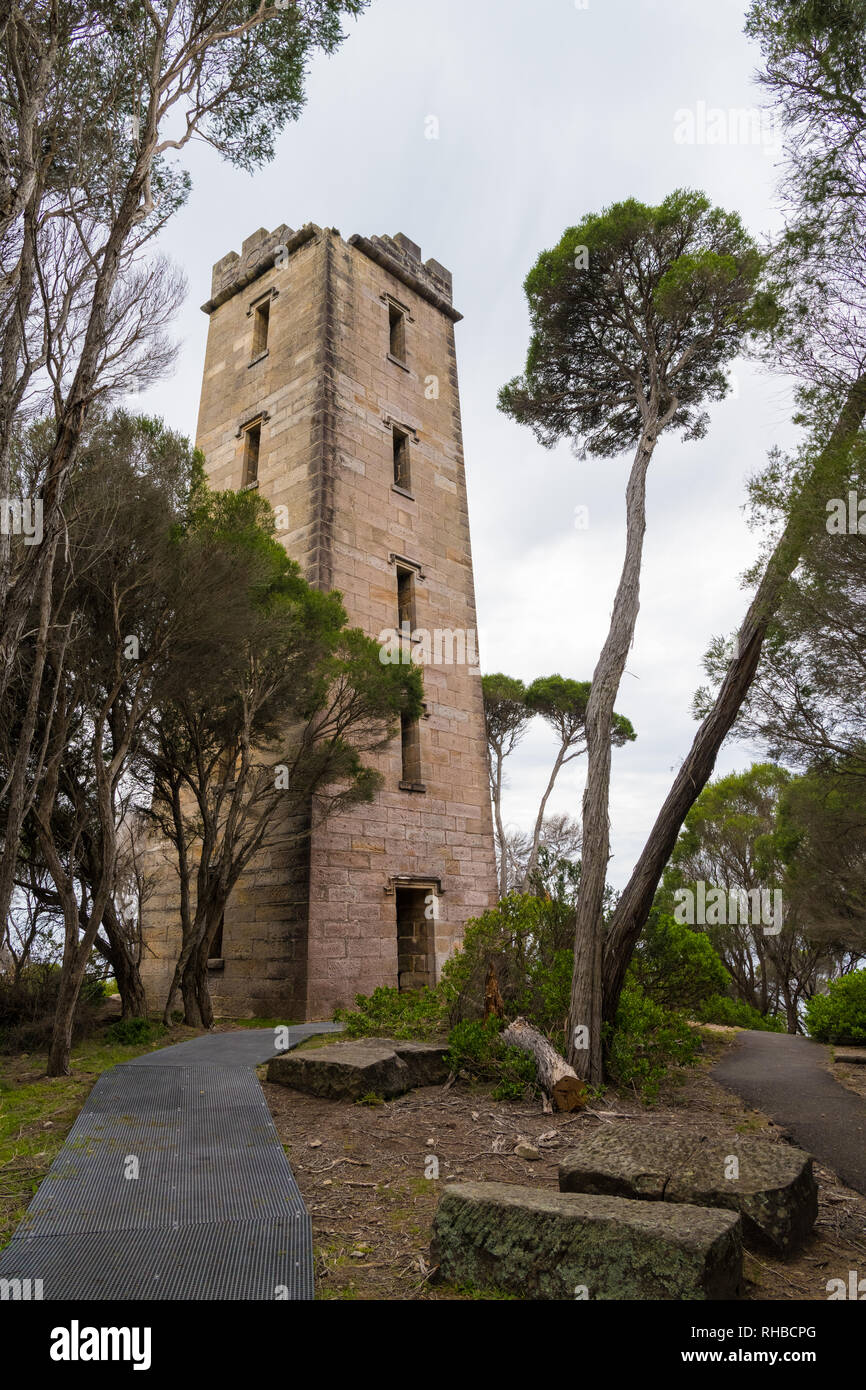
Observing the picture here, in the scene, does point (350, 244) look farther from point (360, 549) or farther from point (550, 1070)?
point (550, 1070)

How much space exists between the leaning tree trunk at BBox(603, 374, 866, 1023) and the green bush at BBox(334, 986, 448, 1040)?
6.82ft

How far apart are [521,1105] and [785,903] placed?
45.3 feet

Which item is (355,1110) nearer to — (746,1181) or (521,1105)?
(521,1105)

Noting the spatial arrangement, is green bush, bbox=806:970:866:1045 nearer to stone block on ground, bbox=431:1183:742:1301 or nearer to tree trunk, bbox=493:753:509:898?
stone block on ground, bbox=431:1183:742:1301

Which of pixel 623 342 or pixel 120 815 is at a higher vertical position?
pixel 623 342

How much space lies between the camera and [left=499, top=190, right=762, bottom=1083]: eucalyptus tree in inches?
317

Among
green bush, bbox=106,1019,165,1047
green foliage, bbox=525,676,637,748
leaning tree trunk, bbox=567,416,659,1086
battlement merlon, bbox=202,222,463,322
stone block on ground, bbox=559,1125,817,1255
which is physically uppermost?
battlement merlon, bbox=202,222,463,322

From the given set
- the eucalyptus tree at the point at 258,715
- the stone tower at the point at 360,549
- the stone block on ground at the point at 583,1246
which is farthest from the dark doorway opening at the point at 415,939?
the stone block on ground at the point at 583,1246

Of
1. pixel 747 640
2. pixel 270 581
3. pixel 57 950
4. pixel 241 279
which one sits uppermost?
pixel 241 279

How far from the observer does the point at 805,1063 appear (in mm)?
8781

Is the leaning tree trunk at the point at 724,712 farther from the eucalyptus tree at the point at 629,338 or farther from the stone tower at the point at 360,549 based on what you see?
the stone tower at the point at 360,549

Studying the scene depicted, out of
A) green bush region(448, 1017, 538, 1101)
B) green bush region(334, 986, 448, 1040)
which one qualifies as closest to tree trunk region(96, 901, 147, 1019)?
green bush region(334, 986, 448, 1040)
